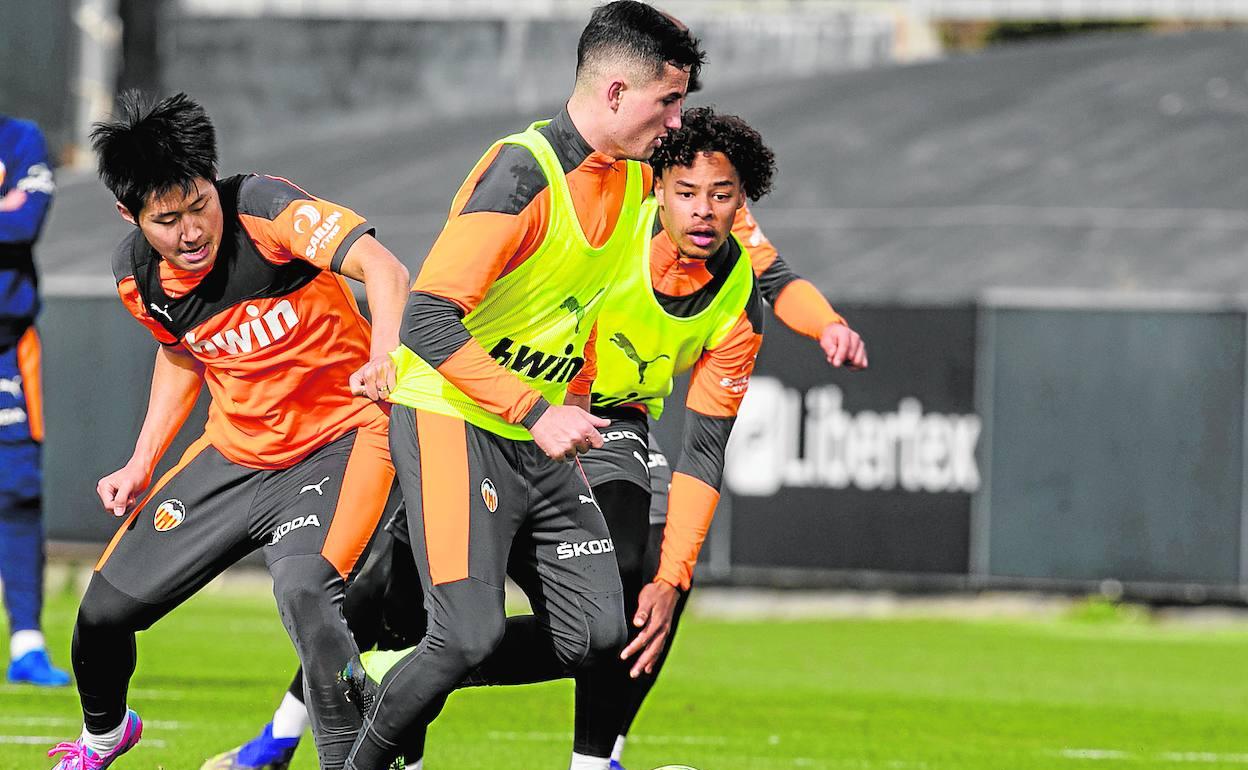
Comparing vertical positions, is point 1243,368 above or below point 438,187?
below

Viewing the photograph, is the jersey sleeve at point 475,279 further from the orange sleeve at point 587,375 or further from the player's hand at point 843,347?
the player's hand at point 843,347

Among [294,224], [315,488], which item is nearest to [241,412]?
[315,488]

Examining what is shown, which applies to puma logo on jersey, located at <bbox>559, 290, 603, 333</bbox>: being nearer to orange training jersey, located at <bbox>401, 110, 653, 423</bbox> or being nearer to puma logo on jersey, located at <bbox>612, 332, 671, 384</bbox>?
orange training jersey, located at <bbox>401, 110, 653, 423</bbox>

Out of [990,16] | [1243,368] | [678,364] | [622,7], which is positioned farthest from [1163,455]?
[990,16]

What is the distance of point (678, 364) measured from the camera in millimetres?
7594

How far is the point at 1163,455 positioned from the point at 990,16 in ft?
63.0

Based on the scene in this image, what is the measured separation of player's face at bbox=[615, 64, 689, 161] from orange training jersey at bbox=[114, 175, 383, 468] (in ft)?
3.23

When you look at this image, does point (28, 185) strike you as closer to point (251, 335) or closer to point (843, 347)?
point (251, 335)

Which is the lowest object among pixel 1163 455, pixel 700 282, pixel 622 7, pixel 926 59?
pixel 1163 455

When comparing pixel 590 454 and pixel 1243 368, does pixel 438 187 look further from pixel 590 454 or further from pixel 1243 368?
pixel 590 454

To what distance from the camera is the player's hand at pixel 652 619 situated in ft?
22.7

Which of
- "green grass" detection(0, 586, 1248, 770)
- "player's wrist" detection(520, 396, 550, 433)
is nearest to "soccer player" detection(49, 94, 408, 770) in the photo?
"player's wrist" detection(520, 396, 550, 433)

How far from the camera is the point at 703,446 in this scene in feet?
24.2

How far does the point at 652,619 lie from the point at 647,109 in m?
1.80
